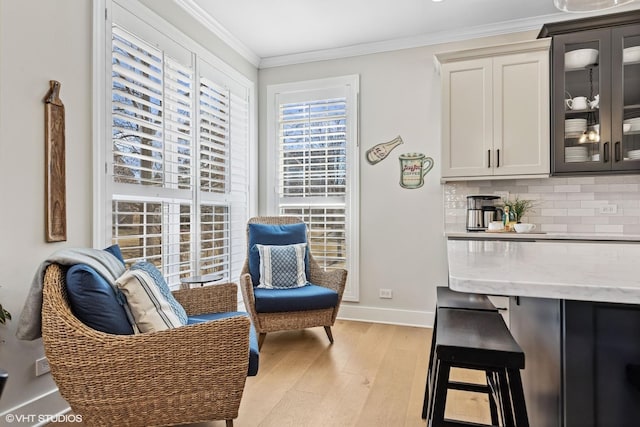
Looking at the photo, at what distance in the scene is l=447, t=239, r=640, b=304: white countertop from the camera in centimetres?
81

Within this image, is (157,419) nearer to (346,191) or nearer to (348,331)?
(348,331)

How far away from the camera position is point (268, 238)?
10.9 feet

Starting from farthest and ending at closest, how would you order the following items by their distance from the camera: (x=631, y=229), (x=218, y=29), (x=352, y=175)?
(x=352, y=175) < (x=218, y=29) < (x=631, y=229)

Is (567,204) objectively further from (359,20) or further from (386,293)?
(359,20)

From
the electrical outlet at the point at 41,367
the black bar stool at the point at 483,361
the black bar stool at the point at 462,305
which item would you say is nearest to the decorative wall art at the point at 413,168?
the black bar stool at the point at 462,305

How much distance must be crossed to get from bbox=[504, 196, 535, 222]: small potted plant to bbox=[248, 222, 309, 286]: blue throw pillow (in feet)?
6.11

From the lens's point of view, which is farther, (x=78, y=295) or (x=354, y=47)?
(x=354, y=47)

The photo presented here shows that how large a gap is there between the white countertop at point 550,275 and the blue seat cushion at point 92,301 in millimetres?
1348

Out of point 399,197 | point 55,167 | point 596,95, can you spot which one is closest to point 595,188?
point 596,95

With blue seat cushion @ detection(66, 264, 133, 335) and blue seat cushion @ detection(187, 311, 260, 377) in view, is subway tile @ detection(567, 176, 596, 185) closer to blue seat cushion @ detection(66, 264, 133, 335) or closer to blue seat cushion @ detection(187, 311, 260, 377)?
blue seat cushion @ detection(187, 311, 260, 377)

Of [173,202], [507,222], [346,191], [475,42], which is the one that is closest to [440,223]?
[507,222]

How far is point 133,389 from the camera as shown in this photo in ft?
4.98

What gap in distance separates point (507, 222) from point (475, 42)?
5.62ft

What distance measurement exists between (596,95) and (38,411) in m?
4.29
